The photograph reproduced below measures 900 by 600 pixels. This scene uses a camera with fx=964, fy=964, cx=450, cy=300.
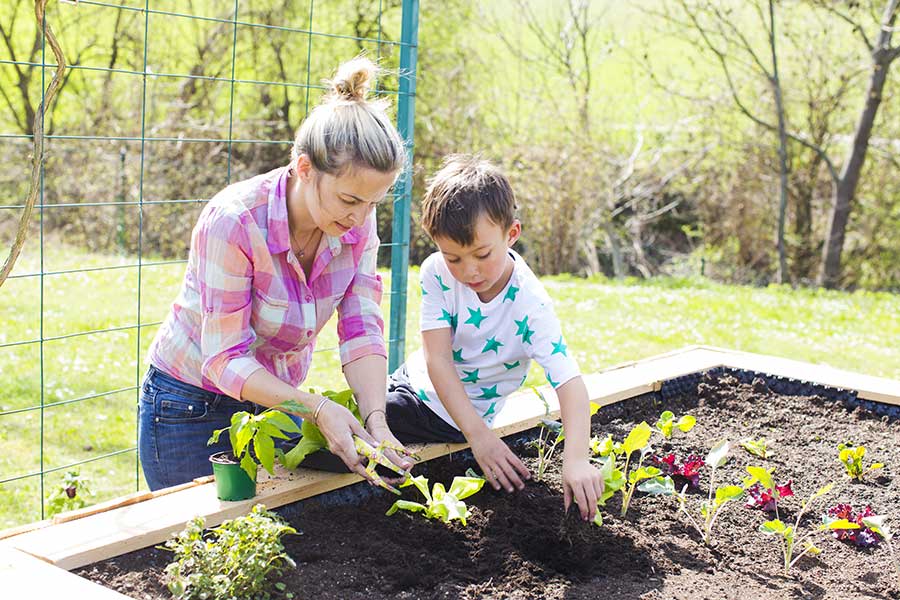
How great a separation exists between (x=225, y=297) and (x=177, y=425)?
475 mm

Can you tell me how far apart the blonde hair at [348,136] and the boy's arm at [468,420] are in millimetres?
544

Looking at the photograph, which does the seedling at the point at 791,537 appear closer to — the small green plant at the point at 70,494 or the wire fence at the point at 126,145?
the small green plant at the point at 70,494

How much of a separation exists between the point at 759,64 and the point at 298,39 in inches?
171

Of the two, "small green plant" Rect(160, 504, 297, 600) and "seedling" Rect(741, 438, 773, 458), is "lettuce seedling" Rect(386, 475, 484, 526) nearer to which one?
"small green plant" Rect(160, 504, 297, 600)

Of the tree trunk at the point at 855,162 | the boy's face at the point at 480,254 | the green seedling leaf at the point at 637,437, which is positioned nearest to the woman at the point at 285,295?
the boy's face at the point at 480,254

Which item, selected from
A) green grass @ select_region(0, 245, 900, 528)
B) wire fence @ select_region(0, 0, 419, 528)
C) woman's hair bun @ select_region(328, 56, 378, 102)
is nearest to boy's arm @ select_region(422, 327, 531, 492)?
woman's hair bun @ select_region(328, 56, 378, 102)

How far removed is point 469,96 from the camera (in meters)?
9.57

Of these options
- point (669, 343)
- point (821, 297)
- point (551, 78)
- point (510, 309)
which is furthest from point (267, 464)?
point (551, 78)

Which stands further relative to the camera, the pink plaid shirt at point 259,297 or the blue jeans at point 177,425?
the blue jeans at point 177,425

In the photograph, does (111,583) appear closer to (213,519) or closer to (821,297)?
(213,519)

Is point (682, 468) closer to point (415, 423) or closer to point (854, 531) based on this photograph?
point (854, 531)

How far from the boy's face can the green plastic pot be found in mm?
658

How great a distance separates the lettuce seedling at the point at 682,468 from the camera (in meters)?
2.48

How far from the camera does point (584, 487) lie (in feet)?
6.63
